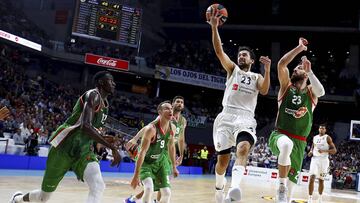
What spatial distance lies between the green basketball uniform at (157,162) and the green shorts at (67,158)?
147 cm

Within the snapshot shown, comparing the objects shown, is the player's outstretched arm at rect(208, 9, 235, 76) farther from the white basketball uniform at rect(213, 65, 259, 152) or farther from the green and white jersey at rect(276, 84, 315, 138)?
the green and white jersey at rect(276, 84, 315, 138)

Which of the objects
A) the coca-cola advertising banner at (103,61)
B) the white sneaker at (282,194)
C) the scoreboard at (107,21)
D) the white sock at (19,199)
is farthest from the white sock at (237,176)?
the coca-cola advertising banner at (103,61)

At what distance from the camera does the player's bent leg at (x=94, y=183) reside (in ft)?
14.3

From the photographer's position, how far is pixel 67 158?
454 centimetres

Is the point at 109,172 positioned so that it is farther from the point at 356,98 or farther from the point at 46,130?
the point at 356,98

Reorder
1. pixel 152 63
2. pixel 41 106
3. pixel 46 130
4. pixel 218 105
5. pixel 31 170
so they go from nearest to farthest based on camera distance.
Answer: pixel 31 170 → pixel 46 130 → pixel 41 106 → pixel 152 63 → pixel 218 105

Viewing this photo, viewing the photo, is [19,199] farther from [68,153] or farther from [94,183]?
[94,183]

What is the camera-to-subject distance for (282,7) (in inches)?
1265

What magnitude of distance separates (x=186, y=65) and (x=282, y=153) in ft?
83.3

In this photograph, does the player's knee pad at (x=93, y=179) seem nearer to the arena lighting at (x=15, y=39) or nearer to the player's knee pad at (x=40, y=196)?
the player's knee pad at (x=40, y=196)

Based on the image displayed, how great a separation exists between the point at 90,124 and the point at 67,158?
530mm

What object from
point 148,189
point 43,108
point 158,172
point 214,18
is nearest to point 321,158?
point 158,172

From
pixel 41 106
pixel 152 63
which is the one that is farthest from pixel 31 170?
pixel 152 63

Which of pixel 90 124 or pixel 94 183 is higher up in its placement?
pixel 90 124
